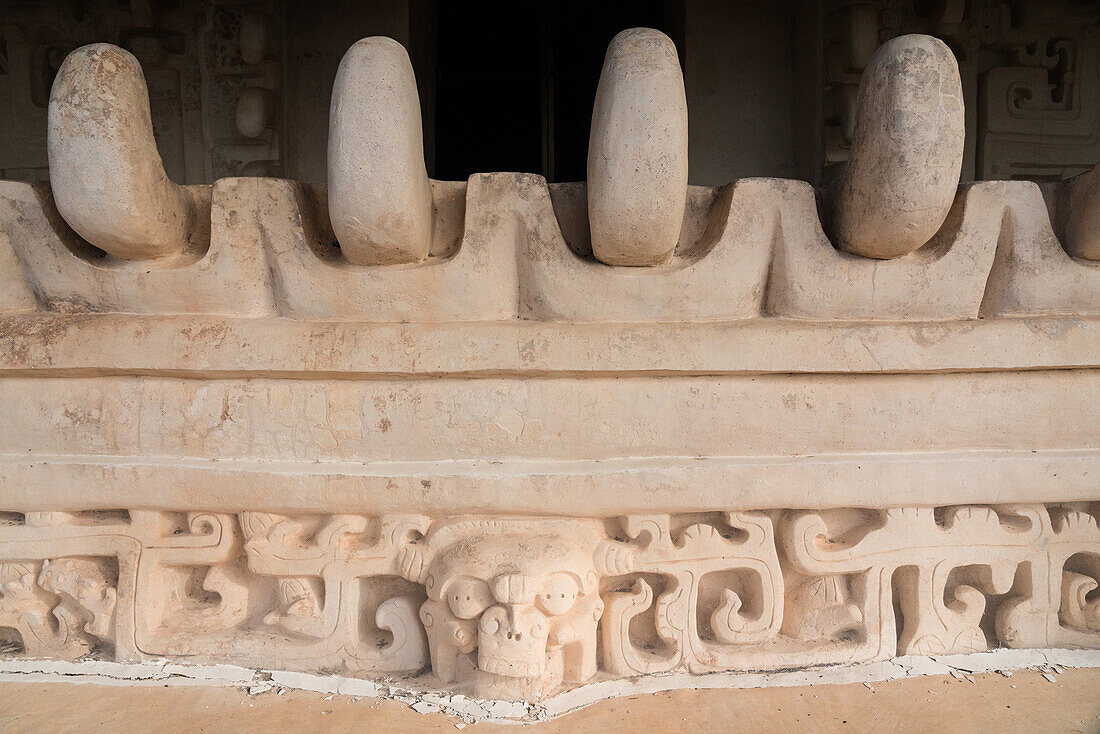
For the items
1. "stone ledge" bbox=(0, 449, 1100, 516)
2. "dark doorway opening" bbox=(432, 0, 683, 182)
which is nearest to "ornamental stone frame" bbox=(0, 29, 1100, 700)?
"stone ledge" bbox=(0, 449, 1100, 516)

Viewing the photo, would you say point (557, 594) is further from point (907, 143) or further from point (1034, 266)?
point (1034, 266)

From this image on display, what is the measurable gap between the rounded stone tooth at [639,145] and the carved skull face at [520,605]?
0.78 meters

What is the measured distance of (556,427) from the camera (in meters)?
1.81

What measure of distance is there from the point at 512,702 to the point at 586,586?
0.31 meters

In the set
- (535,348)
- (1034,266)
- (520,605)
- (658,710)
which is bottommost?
(658,710)

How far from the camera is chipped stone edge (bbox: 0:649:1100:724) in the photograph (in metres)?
1.73

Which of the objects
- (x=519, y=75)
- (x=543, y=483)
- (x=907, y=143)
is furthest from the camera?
(x=519, y=75)

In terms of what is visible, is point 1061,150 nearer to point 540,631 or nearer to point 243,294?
point 540,631

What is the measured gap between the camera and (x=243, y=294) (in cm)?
186

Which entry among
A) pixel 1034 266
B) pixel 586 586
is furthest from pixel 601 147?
pixel 1034 266

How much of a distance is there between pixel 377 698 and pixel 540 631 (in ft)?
1.41

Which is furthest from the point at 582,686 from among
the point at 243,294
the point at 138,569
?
the point at 243,294

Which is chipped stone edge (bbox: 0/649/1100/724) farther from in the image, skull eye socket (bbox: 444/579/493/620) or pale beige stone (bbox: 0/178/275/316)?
pale beige stone (bbox: 0/178/275/316)

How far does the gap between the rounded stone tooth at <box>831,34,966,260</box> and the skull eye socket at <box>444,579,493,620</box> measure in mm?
1251
